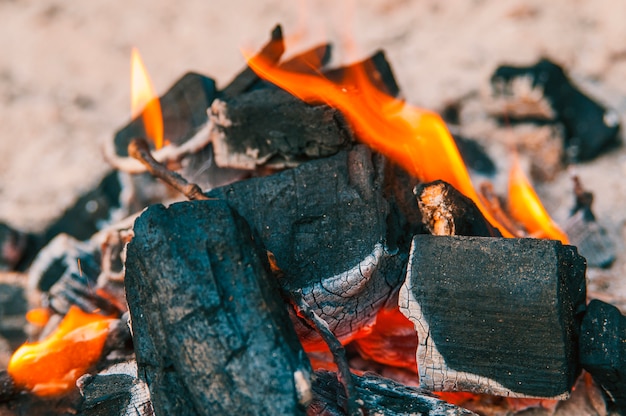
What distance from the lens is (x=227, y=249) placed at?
4.15 ft

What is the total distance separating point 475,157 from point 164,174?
6.04 feet

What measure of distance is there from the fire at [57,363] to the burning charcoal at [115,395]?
0.85 feet

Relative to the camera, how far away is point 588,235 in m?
2.57

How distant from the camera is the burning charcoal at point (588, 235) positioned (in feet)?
8.35

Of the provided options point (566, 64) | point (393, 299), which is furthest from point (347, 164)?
point (566, 64)

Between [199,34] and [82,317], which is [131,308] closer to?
[82,317]

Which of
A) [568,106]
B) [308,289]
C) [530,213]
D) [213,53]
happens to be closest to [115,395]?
[308,289]

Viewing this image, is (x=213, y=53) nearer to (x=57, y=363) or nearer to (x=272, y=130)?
(x=272, y=130)

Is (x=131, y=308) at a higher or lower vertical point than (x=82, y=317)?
higher

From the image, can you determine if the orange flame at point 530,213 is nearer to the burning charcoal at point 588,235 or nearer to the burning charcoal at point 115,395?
the burning charcoal at point 588,235

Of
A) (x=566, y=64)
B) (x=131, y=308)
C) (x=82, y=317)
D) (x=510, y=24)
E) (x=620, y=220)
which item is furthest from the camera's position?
(x=510, y=24)

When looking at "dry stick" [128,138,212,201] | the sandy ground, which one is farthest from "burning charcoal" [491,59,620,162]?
"dry stick" [128,138,212,201]

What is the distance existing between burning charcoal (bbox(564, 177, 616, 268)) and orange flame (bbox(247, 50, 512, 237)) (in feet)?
2.05

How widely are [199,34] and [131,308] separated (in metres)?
3.56
